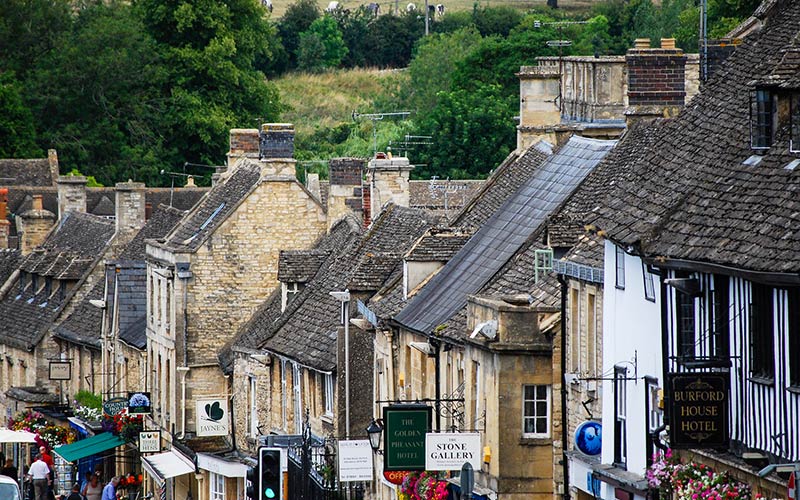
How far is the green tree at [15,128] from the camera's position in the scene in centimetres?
12019

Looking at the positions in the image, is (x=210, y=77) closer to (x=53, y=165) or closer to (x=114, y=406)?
(x=53, y=165)

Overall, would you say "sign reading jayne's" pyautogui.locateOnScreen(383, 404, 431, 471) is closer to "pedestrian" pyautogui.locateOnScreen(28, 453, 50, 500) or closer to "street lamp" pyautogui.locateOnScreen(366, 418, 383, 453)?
"street lamp" pyautogui.locateOnScreen(366, 418, 383, 453)

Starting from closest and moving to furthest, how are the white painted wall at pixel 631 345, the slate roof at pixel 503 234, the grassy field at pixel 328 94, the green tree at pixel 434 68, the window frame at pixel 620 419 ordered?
1. the white painted wall at pixel 631 345
2. the window frame at pixel 620 419
3. the slate roof at pixel 503 234
4. the green tree at pixel 434 68
5. the grassy field at pixel 328 94

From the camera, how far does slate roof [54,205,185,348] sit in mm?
64938

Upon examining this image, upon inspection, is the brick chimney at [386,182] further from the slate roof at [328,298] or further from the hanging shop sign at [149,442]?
the hanging shop sign at [149,442]

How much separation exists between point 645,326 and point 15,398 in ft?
154

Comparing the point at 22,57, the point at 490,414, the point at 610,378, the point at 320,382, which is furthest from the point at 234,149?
the point at 22,57

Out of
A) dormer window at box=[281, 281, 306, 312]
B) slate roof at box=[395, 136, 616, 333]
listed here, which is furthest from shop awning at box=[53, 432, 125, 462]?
slate roof at box=[395, 136, 616, 333]

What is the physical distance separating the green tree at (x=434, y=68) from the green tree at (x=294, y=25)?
23.8 meters

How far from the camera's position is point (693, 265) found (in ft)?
78.6

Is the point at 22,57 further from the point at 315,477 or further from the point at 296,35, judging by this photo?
the point at 315,477

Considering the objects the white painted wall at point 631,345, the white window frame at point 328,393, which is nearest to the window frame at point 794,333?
the white painted wall at point 631,345

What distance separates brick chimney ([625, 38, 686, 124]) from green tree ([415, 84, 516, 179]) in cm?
6474

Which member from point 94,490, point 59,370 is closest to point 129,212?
point 59,370
